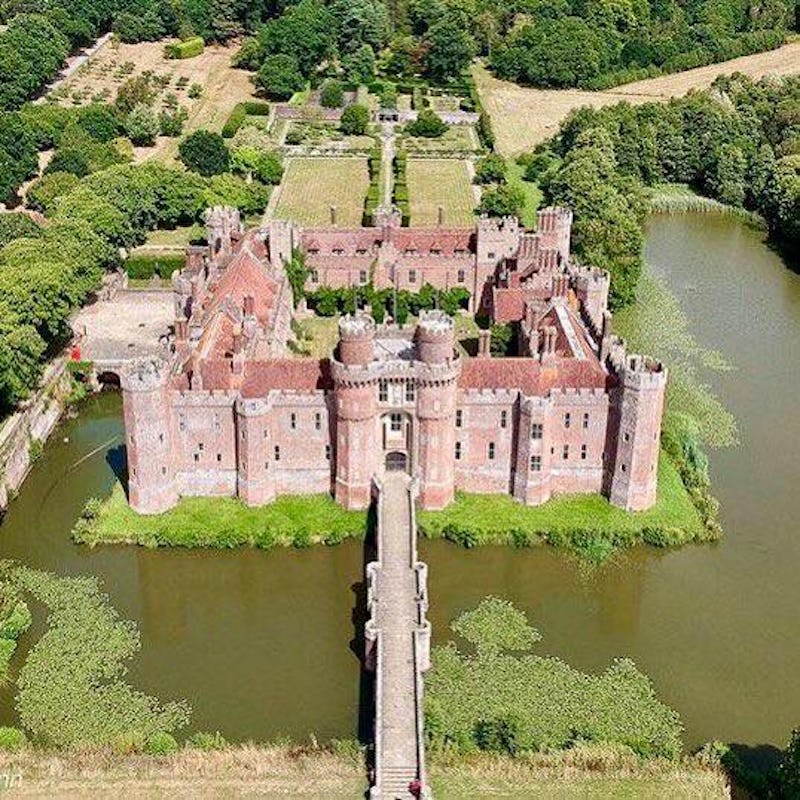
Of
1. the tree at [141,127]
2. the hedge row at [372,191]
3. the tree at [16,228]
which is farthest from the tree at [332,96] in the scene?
the tree at [16,228]

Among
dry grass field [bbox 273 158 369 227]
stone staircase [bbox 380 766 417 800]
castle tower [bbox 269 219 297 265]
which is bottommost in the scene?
dry grass field [bbox 273 158 369 227]

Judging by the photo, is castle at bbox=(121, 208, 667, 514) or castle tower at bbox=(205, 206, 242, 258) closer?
castle at bbox=(121, 208, 667, 514)

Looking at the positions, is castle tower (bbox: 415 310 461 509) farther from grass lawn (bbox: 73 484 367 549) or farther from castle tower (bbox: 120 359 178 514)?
castle tower (bbox: 120 359 178 514)

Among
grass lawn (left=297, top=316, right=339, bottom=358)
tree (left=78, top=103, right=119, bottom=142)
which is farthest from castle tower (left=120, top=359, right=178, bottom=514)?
tree (left=78, top=103, right=119, bottom=142)

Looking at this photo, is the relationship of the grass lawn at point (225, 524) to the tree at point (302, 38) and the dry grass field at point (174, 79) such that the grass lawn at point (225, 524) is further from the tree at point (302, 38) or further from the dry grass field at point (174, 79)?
the tree at point (302, 38)

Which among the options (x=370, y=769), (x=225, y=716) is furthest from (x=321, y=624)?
(x=370, y=769)

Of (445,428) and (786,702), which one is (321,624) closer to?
(445,428)
